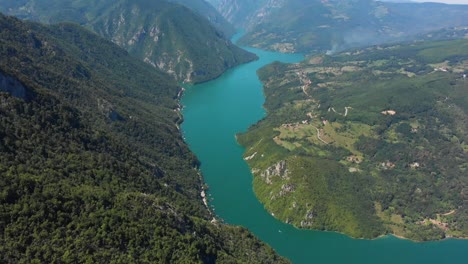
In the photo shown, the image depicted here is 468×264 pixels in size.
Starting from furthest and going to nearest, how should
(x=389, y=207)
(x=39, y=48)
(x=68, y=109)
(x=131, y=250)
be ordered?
(x=39, y=48) < (x=389, y=207) < (x=68, y=109) < (x=131, y=250)

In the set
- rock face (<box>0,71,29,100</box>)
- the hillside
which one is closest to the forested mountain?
rock face (<box>0,71,29,100</box>)

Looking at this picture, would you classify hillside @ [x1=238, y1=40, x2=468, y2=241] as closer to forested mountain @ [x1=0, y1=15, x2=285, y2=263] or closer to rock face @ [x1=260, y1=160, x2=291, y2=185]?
rock face @ [x1=260, y1=160, x2=291, y2=185]

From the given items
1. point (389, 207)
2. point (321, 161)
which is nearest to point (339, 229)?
point (389, 207)

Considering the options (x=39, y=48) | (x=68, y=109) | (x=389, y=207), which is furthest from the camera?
(x=39, y=48)

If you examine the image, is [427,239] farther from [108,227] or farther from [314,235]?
[108,227]

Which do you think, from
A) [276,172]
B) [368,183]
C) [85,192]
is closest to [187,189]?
[276,172]
